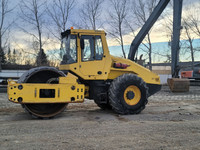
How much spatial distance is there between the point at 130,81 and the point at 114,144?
291 cm

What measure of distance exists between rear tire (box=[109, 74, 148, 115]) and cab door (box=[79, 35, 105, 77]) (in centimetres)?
67

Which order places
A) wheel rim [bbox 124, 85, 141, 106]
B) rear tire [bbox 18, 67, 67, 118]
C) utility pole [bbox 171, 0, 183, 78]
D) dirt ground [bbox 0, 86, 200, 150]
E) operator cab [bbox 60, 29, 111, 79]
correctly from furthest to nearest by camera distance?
utility pole [bbox 171, 0, 183, 78]
wheel rim [bbox 124, 85, 141, 106]
operator cab [bbox 60, 29, 111, 79]
rear tire [bbox 18, 67, 67, 118]
dirt ground [bbox 0, 86, 200, 150]

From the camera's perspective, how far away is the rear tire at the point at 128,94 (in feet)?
20.6

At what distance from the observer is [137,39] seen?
9.41 meters

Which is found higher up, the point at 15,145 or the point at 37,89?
the point at 37,89

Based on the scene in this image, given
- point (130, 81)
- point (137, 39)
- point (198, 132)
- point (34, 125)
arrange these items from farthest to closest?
point (137, 39) → point (130, 81) → point (34, 125) → point (198, 132)

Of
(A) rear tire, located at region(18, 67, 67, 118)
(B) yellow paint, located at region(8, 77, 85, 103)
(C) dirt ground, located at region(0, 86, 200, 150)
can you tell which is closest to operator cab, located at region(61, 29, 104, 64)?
(A) rear tire, located at region(18, 67, 67, 118)

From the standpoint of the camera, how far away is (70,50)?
6422 millimetres

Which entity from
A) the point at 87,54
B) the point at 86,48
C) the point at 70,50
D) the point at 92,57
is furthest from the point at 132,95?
the point at 70,50

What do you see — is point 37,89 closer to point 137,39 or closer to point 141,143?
point 141,143

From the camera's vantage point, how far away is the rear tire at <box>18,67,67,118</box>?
5.84 m

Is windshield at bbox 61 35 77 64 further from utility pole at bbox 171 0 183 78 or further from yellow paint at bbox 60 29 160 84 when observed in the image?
utility pole at bbox 171 0 183 78

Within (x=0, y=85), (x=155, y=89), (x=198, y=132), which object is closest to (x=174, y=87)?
(x=155, y=89)

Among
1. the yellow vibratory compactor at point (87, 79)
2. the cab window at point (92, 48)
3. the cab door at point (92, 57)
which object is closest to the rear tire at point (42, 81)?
the yellow vibratory compactor at point (87, 79)
